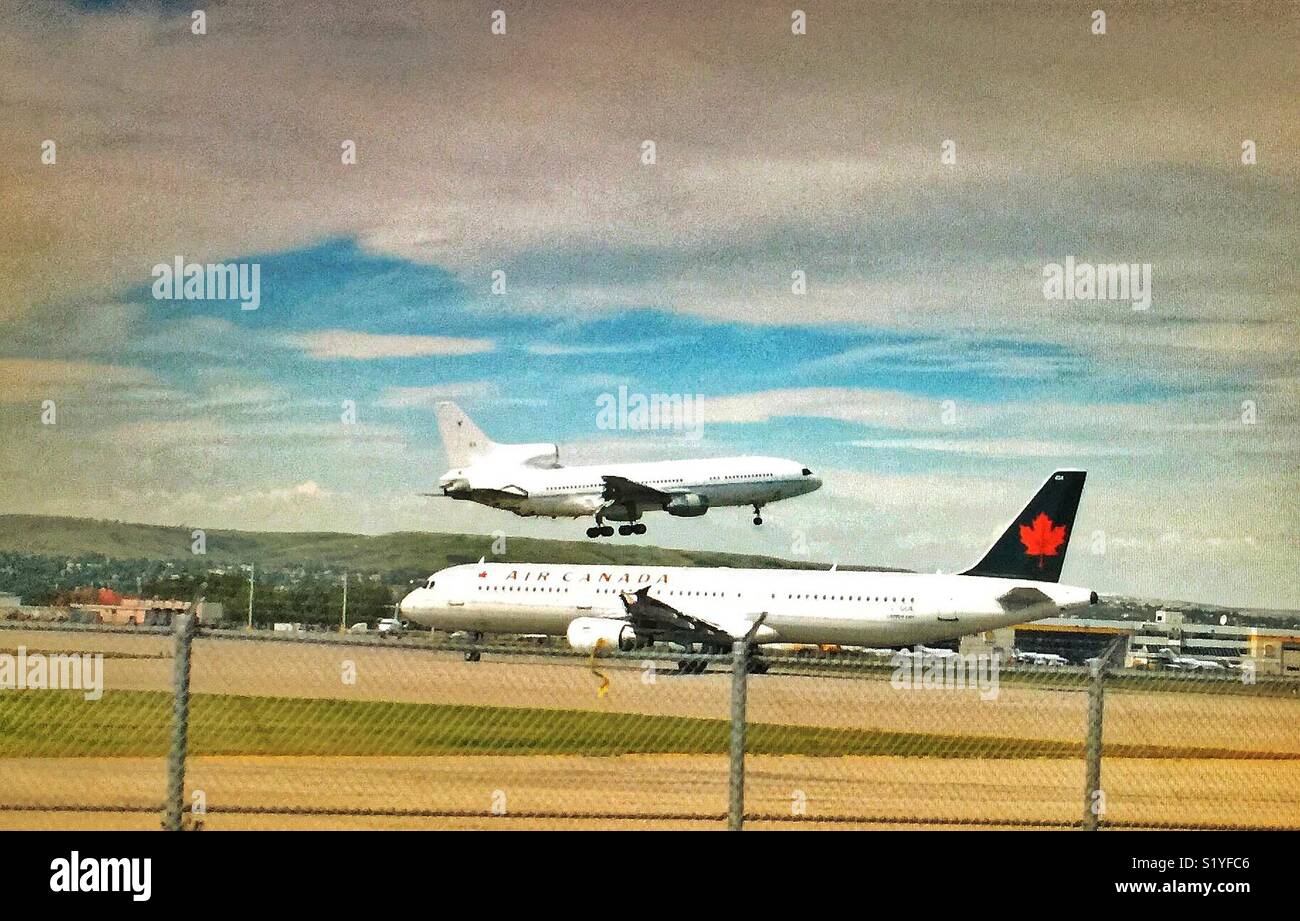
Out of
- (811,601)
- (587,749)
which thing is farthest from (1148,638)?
(587,749)

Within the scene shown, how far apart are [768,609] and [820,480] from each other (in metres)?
16.4

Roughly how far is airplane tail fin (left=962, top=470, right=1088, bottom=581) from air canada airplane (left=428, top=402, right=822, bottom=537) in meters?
13.0

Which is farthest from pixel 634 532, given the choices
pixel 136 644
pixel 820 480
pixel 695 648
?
pixel 136 644

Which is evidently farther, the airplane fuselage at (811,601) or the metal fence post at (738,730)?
the airplane fuselage at (811,601)

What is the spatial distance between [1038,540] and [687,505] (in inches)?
564

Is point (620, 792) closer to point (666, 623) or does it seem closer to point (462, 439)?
point (666, 623)

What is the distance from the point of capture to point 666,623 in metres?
46.2

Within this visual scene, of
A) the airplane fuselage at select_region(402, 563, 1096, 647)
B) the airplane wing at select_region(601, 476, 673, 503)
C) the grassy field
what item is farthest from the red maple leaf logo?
the grassy field

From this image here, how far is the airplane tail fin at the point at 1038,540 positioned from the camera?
49.3 m

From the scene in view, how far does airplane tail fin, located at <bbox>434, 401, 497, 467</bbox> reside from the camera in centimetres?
→ 7294

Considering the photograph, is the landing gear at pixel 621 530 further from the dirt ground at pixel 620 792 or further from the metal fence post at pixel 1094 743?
the metal fence post at pixel 1094 743

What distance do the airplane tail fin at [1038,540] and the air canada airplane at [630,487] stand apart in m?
13.0

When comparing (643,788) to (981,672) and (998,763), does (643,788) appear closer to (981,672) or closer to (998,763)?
(998,763)

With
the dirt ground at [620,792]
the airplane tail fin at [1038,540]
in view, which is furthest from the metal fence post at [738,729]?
the airplane tail fin at [1038,540]
